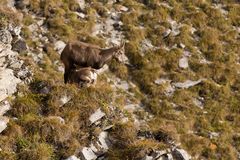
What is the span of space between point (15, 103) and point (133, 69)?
9.00 m

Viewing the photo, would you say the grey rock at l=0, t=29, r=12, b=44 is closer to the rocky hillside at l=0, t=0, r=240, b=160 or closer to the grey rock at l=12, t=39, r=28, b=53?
the rocky hillside at l=0, t=0, r=240, b=160

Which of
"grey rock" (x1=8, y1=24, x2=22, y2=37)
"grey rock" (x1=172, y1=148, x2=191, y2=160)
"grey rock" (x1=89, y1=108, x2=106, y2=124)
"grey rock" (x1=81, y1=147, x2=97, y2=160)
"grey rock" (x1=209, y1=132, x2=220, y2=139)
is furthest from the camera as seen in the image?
"grey rock" (x1=8, y1=24, x2=22, y2=37)

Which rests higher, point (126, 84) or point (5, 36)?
point (5, 36)

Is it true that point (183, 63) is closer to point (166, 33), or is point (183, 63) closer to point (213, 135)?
point (166, 33)

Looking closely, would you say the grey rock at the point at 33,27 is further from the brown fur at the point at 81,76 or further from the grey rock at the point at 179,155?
the grey rock at the point at 179,155

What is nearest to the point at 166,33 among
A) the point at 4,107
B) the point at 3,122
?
the point at 4,107

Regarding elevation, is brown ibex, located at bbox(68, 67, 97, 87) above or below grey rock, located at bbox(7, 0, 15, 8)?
above

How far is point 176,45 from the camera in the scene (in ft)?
88.7

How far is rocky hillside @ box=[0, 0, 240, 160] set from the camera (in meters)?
16.3

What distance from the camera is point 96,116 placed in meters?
17.4

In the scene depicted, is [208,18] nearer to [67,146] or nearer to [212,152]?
[212,152]

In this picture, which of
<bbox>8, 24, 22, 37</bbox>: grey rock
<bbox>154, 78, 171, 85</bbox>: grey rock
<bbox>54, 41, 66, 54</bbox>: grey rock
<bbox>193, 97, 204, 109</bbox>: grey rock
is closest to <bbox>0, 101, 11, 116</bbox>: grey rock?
<bbox>8, 24, 22, 37</bbox>: grey rock

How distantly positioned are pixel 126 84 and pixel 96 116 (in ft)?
23.2

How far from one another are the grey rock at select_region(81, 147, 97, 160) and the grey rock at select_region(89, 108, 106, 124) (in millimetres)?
1339
